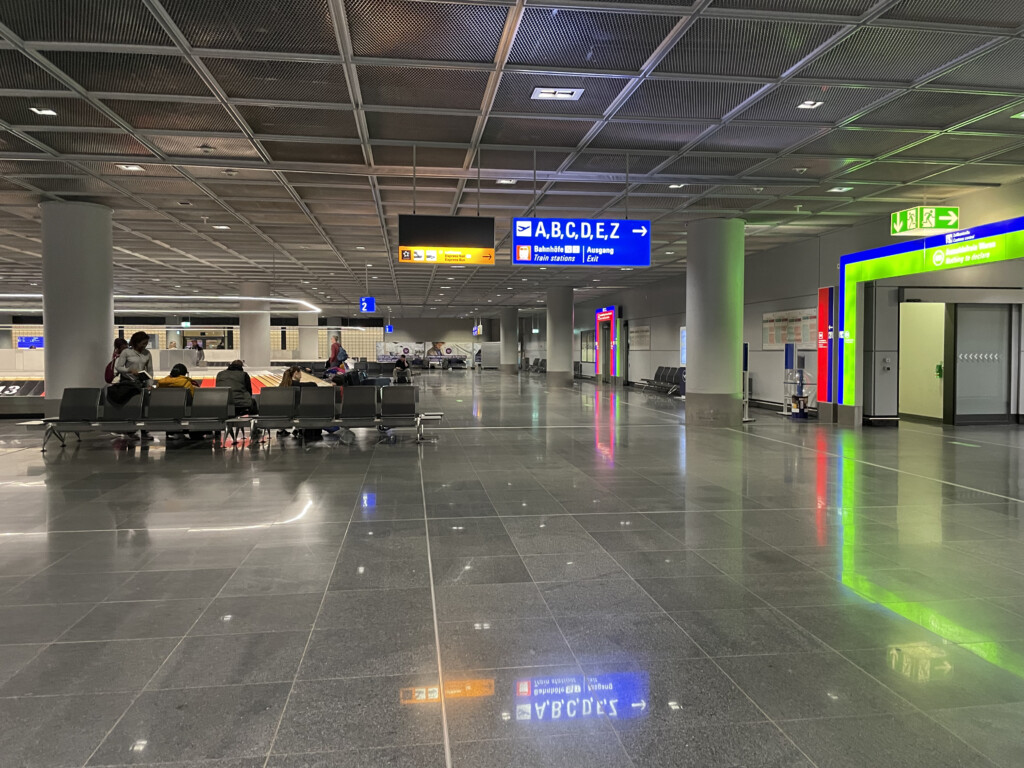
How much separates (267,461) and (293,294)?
27282mm

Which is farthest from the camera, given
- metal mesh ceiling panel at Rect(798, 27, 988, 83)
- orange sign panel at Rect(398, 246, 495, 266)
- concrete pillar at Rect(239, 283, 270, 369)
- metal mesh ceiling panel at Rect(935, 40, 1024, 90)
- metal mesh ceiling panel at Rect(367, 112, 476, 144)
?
concrete pillar at Rect(239, 283, 270, 369)

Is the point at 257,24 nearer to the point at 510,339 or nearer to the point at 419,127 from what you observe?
the point at 419,127

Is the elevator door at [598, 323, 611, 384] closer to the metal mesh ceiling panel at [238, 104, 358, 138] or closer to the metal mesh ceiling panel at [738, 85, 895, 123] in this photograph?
the metal mesh ceiling panel at [738, 85, 895, 123]

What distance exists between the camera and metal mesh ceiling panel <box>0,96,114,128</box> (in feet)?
24.7

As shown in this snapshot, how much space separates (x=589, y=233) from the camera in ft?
35.4

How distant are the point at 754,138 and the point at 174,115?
25.1ft

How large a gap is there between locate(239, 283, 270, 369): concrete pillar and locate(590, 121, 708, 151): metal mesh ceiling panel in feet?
74.5

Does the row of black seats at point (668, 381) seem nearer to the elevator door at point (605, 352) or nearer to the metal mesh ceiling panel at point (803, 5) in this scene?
the elevator door at point (605, 352)

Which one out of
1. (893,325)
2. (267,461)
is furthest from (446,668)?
(893,325)

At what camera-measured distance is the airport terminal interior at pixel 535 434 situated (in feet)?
9.80

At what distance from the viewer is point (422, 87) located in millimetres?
7250

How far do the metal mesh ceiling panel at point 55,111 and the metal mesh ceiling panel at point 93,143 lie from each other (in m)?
0.41

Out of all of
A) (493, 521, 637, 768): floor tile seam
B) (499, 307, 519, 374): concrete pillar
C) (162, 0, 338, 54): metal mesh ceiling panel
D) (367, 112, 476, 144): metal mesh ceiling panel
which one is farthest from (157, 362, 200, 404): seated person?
(499, 307, 519, 374): concrete pillar

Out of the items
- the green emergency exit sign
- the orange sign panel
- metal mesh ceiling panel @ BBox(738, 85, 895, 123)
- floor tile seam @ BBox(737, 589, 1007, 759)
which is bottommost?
floor tile seam @ BBox(737, 589, 1007, 759)
